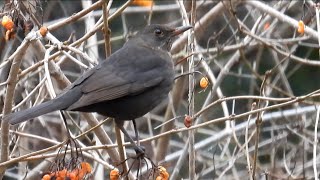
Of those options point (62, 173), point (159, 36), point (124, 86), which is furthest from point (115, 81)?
point (62, 173)

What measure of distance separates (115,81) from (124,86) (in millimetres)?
62

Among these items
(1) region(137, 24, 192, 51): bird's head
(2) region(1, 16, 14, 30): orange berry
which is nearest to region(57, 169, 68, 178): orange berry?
(2) region(1, 16, 14, 30): orange berry

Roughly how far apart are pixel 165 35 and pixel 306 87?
16.3ft

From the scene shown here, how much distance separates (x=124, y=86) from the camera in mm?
4629

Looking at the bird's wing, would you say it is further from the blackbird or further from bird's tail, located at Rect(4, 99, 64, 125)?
bird's tail, located at Rect(4, 99, 64, 125)

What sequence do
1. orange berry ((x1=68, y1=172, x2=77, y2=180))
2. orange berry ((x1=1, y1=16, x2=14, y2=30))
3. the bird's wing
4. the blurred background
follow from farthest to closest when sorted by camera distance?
the blurred background
the bird's wing
orange berry ((x1=1, y1=16, x2=14, y2=30))
orange berry ((x1=68, y1=172, x2=77, y2=180))

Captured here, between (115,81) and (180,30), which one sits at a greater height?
(180,30)

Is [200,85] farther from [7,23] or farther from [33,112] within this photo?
[7,23]

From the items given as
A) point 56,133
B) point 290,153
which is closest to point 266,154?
point 290,153

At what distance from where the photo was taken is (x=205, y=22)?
6.72 meters

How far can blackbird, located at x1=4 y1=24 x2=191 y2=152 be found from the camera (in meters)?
4.38

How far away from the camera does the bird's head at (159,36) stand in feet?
16.6

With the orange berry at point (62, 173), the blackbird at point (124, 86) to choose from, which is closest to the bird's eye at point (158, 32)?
the blackbird at point (124, 86)

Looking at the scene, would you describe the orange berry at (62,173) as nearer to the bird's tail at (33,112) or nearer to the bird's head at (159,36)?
the bird's tail at (33,112)
